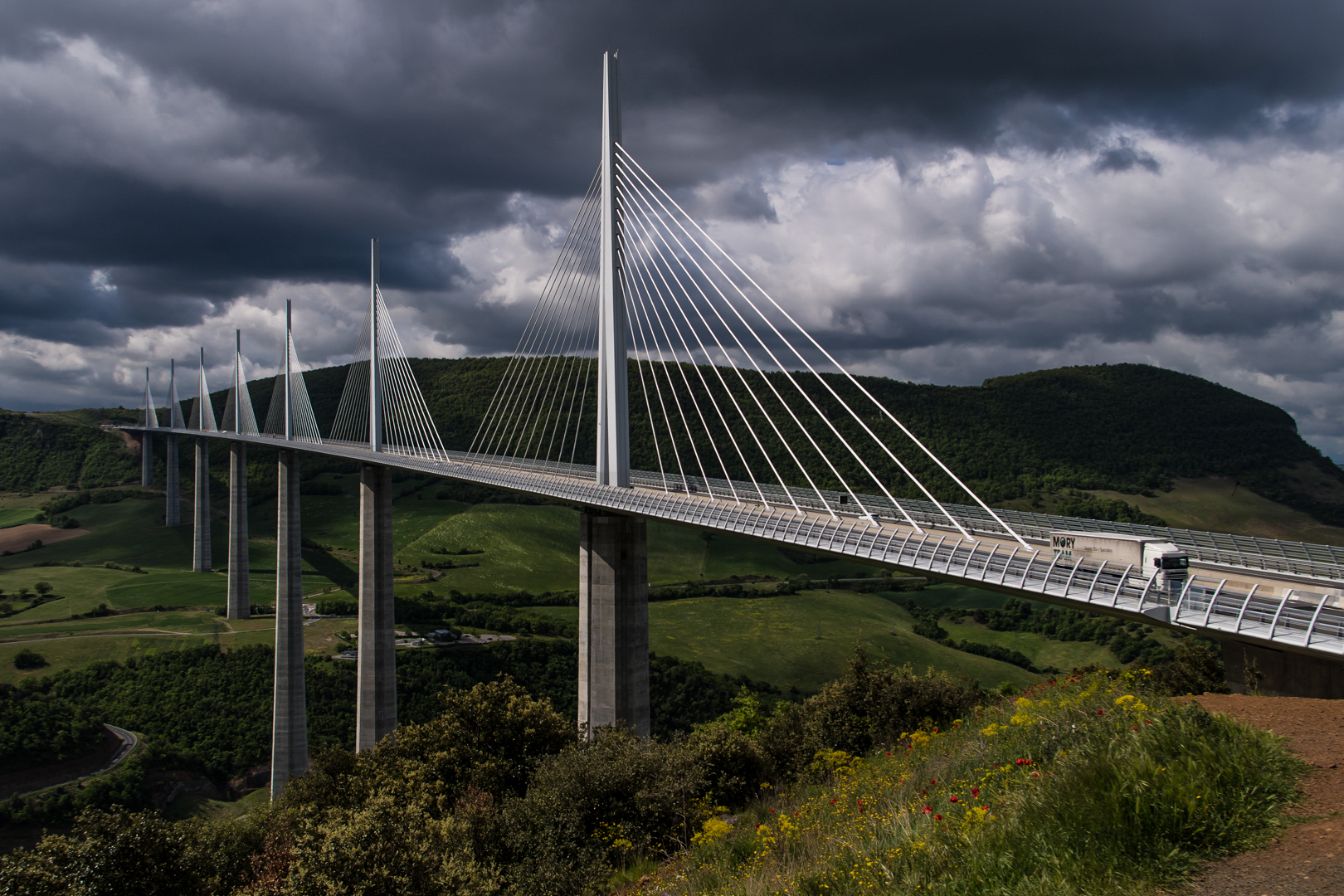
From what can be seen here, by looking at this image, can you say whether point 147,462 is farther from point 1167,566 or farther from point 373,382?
point 1167,566

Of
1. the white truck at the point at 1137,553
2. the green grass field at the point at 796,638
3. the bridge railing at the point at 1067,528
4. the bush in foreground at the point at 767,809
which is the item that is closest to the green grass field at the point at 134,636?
the green grass field at the point at 796,638

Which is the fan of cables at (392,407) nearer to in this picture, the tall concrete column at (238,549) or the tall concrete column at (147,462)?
the tall concrete column at (238,549)

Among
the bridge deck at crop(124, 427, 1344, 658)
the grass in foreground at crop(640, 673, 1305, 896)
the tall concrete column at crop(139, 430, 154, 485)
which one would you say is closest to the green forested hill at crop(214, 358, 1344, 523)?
the tall concrete column at crop(139, 430, 154, 485)

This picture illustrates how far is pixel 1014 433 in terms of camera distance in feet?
284

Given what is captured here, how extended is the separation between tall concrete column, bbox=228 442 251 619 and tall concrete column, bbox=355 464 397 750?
79.6ft

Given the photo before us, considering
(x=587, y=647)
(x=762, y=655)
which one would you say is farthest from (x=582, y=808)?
(x=762, y=655)

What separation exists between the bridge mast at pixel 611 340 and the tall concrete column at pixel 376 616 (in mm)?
21976

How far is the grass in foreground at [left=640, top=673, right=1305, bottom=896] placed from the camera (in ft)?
17.2

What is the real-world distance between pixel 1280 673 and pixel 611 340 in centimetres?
1931

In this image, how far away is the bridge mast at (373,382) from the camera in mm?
46656

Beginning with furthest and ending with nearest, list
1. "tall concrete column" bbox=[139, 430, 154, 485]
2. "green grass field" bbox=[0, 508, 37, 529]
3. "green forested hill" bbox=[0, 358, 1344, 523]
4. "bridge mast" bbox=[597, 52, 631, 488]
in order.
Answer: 1. "tall concrete column" bbox=[139, 430, 154, 485]
2. "green grass field" bbox=[0, 508, 37, 529]
3. "green forested hill" bbox=[0, 358, 1344, 523]
4. "bridge mast" bbox=[597, 52, 631, 488]

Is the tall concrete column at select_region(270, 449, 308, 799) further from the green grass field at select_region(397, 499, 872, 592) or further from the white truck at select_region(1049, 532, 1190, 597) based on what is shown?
the white truck at select_region(1049, 532, 1190, 597)

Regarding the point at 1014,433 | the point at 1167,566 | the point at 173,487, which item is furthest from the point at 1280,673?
the point at 173,487

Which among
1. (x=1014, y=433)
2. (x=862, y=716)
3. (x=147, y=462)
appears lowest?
(x=862, y=716)
